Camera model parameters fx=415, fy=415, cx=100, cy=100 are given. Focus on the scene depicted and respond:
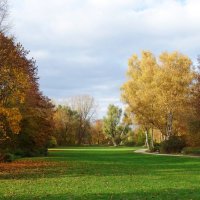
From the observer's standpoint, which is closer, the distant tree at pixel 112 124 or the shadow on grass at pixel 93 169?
the shadow on grass at pixel 93 169

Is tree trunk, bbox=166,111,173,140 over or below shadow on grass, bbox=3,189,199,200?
over

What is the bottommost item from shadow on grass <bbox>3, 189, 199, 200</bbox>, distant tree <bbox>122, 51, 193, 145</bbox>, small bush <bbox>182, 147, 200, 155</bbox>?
shadow on grass <bbox>3, 189, 199, 200</bbox>

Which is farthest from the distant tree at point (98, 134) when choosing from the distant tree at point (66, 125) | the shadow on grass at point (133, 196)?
the shadow on grass at point (133, 196)

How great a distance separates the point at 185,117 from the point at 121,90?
55.7ft

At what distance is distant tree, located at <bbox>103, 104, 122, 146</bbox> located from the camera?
117250 mm

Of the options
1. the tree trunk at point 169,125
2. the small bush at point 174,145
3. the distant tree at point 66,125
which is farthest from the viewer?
the distant tree at point 66,125

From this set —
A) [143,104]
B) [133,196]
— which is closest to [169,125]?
[143,104]

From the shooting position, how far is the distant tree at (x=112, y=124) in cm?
11725

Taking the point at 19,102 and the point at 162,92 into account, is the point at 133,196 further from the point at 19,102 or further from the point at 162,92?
the point at 162,92

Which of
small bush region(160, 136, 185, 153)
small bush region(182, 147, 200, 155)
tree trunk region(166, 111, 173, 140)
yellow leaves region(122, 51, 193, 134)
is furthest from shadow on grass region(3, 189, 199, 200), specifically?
tree trunk region(166, 111, 173, 140)

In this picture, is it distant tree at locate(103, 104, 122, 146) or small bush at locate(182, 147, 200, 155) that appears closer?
small bush at locate(182, 147, 200, 155)

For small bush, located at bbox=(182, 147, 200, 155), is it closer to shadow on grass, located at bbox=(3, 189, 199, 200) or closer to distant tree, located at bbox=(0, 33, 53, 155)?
distant tree, located at bbox=(0, 33, 53, 155)

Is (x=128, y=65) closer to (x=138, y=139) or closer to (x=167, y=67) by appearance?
(x=167, y=67)

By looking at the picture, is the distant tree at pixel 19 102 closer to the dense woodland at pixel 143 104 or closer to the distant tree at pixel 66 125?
the dense woodland at pixel 143 104
